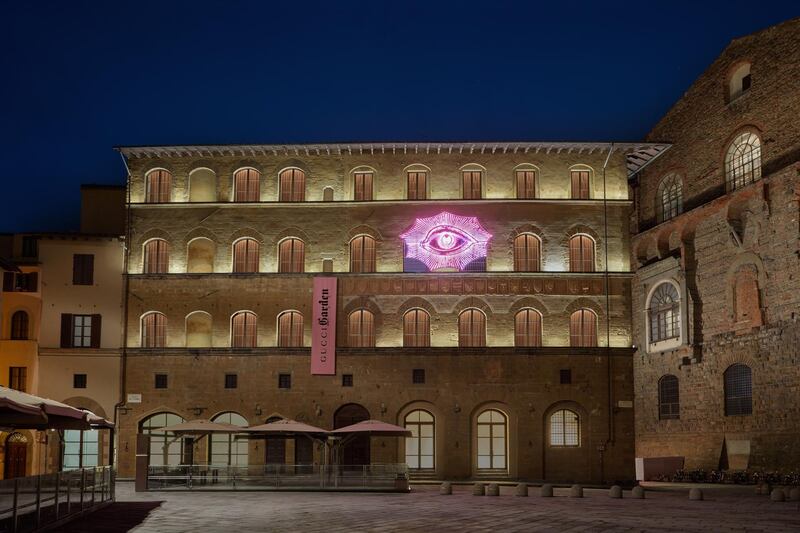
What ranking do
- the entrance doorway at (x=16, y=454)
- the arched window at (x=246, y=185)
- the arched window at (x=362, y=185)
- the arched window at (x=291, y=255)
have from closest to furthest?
the entrance doorway at (x=16, y=454), the arched window at (x=291, y=255), the arched window at (x=362, y=185), the arched window at (x=246, y=185)

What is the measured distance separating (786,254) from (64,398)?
105 feet

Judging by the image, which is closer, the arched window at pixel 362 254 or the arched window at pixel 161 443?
the arched window at pixel 161 443

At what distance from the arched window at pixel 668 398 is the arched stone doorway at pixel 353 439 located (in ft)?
52.6

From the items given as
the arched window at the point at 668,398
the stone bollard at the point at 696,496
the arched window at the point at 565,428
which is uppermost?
the arched window at the point at 668,398

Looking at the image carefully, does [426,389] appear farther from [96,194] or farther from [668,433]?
[96,194]

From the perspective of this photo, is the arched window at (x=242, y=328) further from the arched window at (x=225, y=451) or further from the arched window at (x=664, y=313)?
the arched window at (x=664, y=313)

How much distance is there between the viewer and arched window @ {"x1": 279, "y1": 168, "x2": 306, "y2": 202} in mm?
46000

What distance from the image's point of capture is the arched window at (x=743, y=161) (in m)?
43.6

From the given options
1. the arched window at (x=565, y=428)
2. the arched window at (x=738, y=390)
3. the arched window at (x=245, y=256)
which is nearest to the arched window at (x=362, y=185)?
the arched window at (x=245, y=256)

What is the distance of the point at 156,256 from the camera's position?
45.9 metres

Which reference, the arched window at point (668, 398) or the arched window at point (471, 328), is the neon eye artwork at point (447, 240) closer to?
the arched window at point (471, 328)

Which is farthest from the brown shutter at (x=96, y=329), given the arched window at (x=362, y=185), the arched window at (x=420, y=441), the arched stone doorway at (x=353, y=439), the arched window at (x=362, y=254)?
the arched window at (x=420, y=441)

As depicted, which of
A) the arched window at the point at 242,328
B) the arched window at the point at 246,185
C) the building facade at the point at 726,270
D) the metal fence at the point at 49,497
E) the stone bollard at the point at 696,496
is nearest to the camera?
the metal fence at the point at 49,497

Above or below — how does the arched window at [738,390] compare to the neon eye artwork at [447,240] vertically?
below
